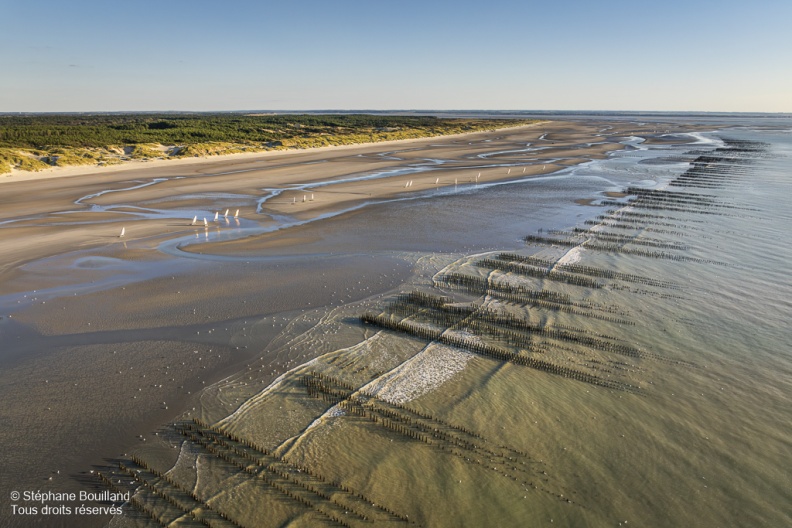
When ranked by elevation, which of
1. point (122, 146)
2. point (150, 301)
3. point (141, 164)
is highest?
point (122, 146)

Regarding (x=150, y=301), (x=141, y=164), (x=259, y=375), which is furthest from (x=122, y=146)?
(x=259, y=375)

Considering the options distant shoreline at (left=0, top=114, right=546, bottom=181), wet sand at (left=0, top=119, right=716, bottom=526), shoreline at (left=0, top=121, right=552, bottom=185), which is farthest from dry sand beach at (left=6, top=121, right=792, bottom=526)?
distant shoreline at (left=0, top=114, right=546, bottom=181)

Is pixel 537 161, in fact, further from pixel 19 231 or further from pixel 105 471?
pixel 105 471

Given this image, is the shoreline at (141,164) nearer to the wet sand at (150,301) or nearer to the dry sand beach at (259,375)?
the wet sand at (150,301)

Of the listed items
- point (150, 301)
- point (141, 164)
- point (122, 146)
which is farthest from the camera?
point (122, 146)

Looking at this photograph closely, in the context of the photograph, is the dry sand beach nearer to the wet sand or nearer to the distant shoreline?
the wet sand

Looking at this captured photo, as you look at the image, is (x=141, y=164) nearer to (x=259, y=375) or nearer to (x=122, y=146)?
(x=122, y=146)

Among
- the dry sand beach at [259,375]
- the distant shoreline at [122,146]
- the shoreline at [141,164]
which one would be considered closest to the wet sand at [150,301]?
the dry sand beach at [259,375]
